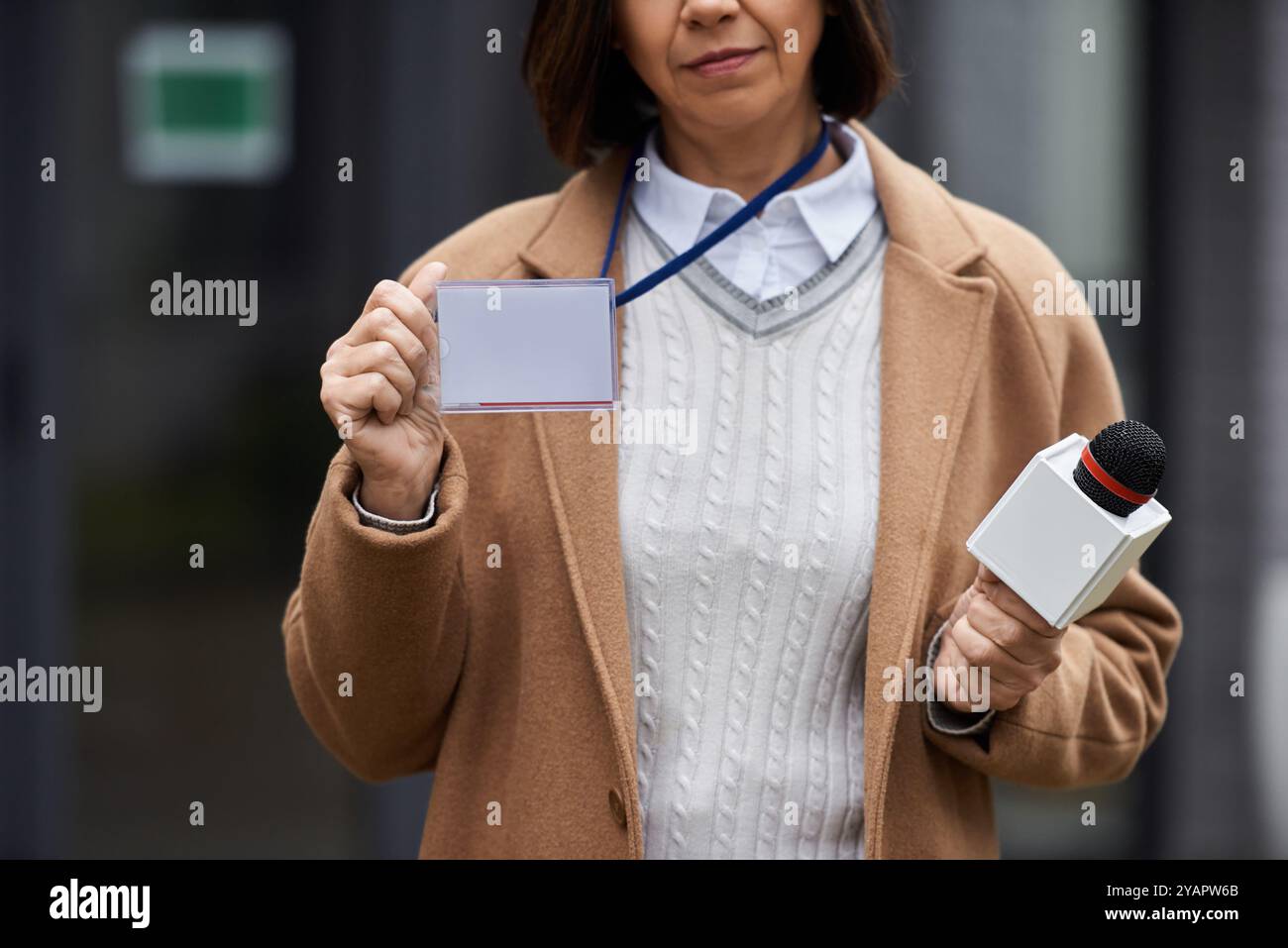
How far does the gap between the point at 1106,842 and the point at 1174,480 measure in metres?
1.06

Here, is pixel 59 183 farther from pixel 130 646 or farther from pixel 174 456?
pixel 130 646

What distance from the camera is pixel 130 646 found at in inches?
162

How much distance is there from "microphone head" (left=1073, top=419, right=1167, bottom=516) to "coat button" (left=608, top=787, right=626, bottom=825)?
671mm

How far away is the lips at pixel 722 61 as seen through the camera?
75.0 inches

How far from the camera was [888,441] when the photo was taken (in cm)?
194

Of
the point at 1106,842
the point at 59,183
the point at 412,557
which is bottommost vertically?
the point at 1106,842

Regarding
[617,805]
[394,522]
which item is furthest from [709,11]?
[617,805]

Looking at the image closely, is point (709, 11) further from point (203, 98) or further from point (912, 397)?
point (203, 98)

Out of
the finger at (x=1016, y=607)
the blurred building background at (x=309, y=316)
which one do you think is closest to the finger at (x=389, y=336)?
the finger at (x=1016, y=607)

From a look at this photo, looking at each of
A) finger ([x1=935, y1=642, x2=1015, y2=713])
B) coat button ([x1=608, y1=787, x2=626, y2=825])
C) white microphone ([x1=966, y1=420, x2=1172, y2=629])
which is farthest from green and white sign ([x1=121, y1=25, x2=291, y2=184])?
white microphone ([x1=966, y1=420, x2=1172, y2=629])

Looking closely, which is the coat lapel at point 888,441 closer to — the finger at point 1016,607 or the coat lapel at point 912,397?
the coat lapel at point 912,397
